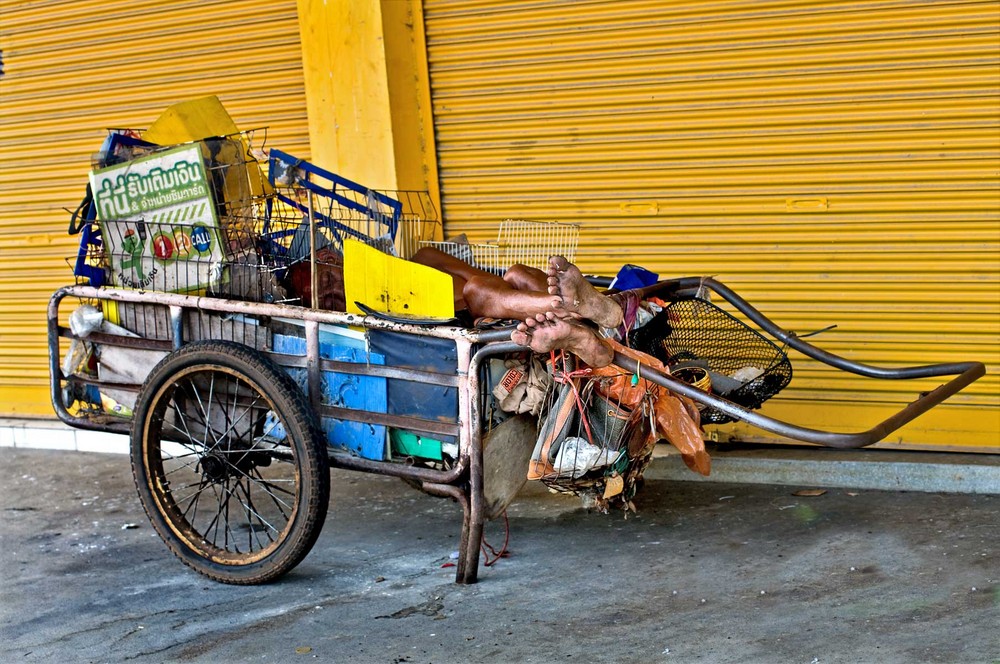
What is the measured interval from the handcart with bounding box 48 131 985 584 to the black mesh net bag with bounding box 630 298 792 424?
4 centimetres

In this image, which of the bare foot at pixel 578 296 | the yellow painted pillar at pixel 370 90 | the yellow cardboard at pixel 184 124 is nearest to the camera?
the bare foot at pixel 578 296

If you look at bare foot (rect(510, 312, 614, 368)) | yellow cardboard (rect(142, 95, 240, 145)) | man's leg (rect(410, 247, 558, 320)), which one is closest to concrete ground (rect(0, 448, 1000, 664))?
bare foot (rect(510, 312, 614, 368))

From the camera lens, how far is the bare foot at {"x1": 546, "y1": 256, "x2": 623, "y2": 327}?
→ 339cm

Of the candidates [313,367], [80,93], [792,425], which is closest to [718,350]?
[792,425]

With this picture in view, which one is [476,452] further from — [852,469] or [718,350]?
[852,469]

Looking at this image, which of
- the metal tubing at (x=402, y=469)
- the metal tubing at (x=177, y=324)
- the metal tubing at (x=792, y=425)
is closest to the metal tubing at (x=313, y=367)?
the metal tubing at (x=402, y=469)

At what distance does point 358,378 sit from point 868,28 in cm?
297

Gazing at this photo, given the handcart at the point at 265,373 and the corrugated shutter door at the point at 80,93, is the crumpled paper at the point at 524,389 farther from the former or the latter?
the corrugated shutter door at the point at 80,93

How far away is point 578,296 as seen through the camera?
11.3ft

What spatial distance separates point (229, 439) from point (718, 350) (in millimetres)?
2034

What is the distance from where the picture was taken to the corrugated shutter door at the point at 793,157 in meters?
4.98

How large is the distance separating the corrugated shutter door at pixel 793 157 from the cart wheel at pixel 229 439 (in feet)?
7.41

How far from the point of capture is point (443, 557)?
4.45 metres

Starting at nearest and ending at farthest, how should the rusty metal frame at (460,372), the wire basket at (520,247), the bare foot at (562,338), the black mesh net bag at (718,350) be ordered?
the bare foot at (562,338) < the rusty metal frame at (460,372) < the black mesh net bag at (718,350) < the wire basket at (520,247)
